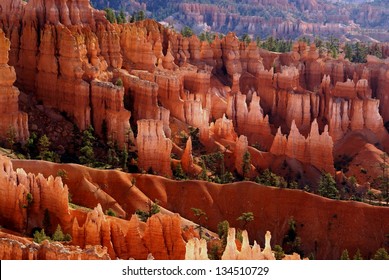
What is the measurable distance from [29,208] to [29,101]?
2159 cm

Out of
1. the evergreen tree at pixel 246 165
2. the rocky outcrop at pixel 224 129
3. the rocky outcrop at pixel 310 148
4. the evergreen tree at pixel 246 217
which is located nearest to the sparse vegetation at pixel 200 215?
the evergreen tree at pixel 246 217

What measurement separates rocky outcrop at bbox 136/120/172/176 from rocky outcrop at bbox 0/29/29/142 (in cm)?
982

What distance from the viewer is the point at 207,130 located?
79.8 m

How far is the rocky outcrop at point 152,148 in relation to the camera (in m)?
68.5

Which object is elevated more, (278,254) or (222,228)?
(278,254)

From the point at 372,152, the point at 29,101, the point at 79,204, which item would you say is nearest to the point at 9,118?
A: the point at 29,101

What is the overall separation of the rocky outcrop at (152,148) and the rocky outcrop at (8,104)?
9822mm

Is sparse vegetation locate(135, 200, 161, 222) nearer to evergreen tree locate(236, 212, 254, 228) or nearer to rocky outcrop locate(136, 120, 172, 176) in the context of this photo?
evergreen tree locate(236, 212, 254, 228)

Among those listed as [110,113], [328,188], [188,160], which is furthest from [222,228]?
[110,113]

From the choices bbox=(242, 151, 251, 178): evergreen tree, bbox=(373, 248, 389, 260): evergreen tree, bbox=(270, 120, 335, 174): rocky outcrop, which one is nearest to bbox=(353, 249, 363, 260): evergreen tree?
bbox=(373, 248, 389, 260): evergreen tree

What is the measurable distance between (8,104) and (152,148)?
12.7 m

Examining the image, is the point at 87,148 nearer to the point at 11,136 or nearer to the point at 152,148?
the point at 152,148

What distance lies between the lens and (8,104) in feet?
215

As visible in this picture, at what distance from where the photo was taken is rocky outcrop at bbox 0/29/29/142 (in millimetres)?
64938
